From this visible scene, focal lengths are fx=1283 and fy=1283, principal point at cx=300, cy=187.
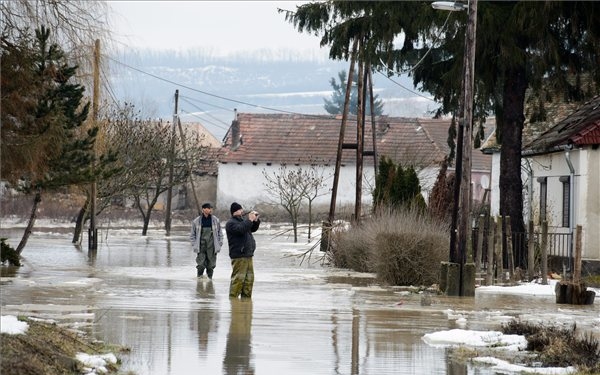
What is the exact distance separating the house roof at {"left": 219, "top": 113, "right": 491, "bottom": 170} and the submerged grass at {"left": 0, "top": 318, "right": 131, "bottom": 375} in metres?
63.0

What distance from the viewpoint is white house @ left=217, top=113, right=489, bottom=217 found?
79.6 metres

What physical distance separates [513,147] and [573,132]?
1714mm

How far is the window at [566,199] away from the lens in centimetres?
3434

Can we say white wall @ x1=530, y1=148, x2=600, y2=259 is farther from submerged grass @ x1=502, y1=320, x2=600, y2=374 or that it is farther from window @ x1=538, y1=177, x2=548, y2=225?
submerged grass @ x1=502, y1=320, x2=600, y2=374

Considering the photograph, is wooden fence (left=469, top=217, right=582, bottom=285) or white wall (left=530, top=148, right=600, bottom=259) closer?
wooden fence (left=469, top=217, right=582, bottom=285)

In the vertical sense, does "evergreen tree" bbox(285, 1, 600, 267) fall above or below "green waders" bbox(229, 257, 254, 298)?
above

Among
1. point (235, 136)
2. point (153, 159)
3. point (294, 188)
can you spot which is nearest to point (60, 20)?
point (153, 159)

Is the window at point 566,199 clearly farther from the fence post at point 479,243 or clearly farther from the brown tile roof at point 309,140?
the brown tile roof at point 309,140

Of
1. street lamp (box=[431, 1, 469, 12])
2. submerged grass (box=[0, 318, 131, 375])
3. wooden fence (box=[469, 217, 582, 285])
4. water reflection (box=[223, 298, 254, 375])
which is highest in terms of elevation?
street lamp (box=[431, 1, 469, 12])

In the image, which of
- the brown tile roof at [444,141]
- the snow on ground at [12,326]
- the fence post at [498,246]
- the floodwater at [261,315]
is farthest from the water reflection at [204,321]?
the brown tile roof at [444,141]

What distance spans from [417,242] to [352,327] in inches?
388

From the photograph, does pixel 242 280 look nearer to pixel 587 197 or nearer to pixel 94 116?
pixel 587 197

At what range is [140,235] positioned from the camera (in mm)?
59438

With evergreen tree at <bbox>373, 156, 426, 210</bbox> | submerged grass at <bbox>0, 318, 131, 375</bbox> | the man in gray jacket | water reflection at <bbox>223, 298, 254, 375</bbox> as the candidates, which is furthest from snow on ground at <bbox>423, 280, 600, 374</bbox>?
evergreen tree at <bbox>373, 156, 426, 210</bbox>
